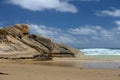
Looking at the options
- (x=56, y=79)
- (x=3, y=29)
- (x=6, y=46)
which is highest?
(x=3, y=29)

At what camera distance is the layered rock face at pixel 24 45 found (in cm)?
2525

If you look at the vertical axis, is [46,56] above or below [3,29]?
below

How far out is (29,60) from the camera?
84.5ft

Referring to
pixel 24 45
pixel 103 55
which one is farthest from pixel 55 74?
pixel 103 55

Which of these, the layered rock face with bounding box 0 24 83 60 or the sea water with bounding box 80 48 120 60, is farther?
the sea water with bounding box 80 48 120 60

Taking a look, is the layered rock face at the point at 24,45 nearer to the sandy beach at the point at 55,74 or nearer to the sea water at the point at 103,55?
the sea water at the point at 103,55

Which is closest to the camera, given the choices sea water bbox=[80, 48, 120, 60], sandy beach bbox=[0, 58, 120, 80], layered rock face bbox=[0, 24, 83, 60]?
sandy beach bbox=[0, 58, 120, 80]

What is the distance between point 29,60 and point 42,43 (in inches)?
229

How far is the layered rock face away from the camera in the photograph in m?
25.3

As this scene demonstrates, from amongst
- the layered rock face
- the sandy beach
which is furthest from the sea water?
the sandy beach

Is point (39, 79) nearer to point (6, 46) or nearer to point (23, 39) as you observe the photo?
point (6, 46)

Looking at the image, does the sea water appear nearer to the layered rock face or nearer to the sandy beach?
the layered rock face

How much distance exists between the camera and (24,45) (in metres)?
27.4

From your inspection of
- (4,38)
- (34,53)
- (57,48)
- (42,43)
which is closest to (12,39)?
(4,38)
